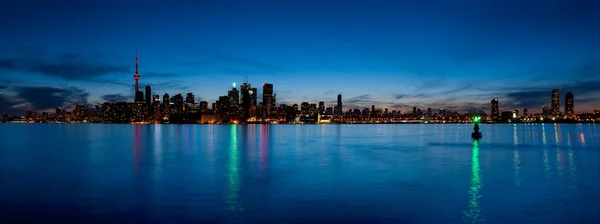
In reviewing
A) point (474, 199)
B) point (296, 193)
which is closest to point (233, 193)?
point (296, 193)

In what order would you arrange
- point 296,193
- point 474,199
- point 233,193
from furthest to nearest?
point 296,193, point 233,193, point 474,199

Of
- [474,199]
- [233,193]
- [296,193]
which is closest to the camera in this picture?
[474,199]

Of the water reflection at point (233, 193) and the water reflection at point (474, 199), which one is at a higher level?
the water reflection at point (233, 193)

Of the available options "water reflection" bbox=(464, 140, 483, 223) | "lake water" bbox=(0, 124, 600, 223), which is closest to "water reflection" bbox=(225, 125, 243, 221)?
"lake water" bbox=(0, 124, 600, 223)

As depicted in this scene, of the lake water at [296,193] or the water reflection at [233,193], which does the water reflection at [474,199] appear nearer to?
the lake water at [296,193]

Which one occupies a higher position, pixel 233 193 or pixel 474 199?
pixel 233 193

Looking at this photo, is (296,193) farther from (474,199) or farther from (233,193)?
(474,199)

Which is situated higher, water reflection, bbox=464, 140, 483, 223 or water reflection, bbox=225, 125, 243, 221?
water reflection, bbox=225, 125, 243, 221

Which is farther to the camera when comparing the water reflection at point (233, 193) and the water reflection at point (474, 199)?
the water reflection at point (233, 193)

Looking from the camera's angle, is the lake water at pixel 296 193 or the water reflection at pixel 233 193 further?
the water reflection at pixel 233 193

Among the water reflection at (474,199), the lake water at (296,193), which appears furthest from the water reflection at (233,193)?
the water reflection at (474,199)

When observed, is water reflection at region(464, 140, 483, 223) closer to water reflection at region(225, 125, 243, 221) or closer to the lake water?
the lake water

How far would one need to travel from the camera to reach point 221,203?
1975cm

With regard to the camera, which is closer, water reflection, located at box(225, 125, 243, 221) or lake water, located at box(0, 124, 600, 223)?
→ lake water, located at box(0, 124, 600, 223)
